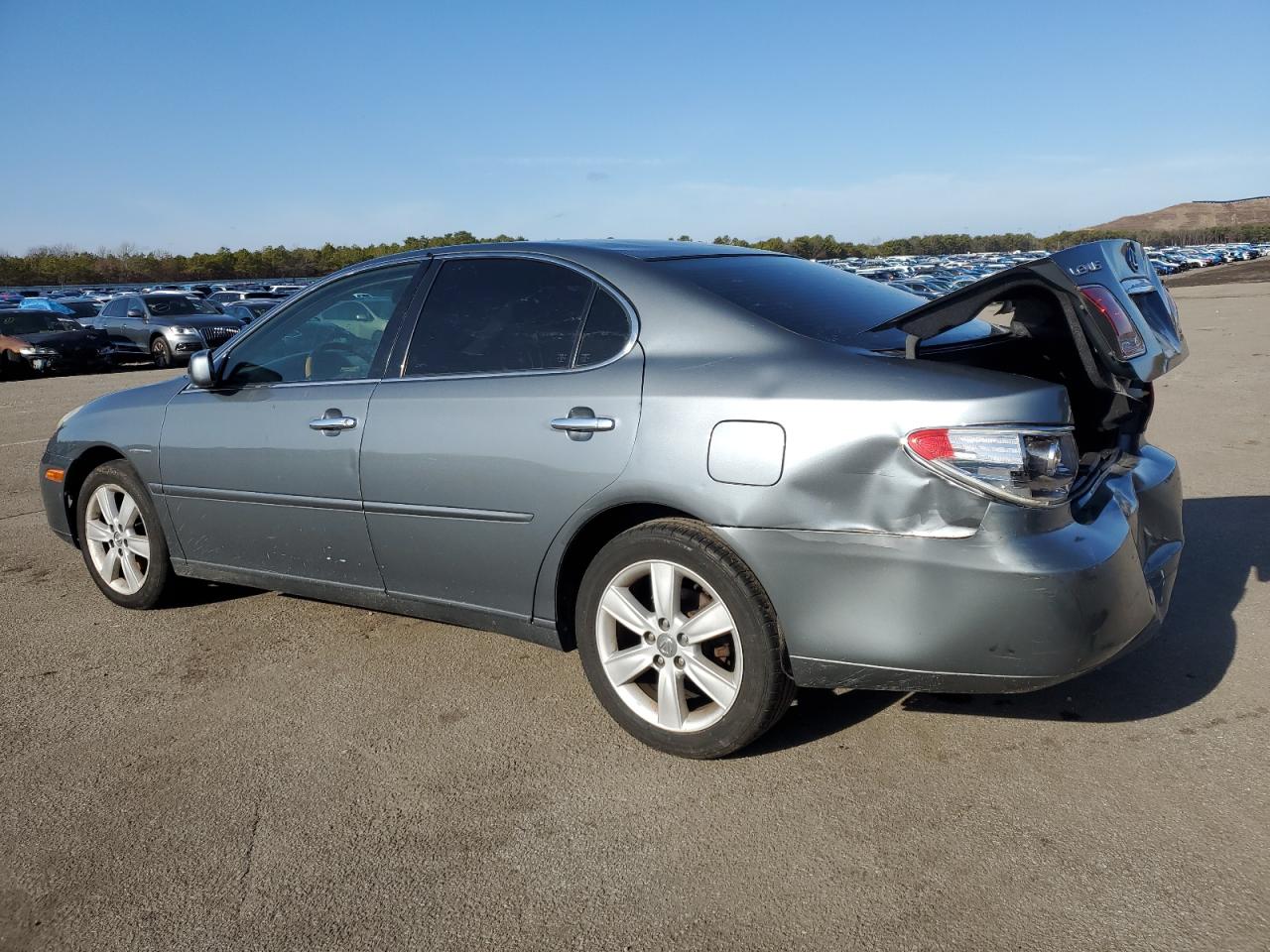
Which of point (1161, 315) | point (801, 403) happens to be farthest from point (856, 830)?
point (1161, 315)

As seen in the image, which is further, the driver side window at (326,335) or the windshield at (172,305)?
the windshield at (172,305)

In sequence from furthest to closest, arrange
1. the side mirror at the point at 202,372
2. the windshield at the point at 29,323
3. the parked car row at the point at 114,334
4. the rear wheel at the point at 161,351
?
the rear wheel at the point at 161,351 → the windshield at the point at 29,323 → the parked car row at the point at 114,334 → the side mirror at the point at 202,372

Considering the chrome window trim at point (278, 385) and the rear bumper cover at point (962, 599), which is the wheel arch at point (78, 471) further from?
the rear bumper cover at point (962, 599)

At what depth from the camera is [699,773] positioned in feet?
10.3

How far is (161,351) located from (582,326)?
20.9m

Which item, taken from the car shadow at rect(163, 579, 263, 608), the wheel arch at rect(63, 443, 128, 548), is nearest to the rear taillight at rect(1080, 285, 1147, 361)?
the car shadow at rect(163, 579, 263, 608)

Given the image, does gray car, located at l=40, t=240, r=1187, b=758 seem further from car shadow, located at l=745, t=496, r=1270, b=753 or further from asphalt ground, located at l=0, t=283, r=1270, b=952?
car shadow, located at l=745, t=496, r=1270, b=753

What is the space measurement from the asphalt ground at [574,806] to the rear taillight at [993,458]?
912mm

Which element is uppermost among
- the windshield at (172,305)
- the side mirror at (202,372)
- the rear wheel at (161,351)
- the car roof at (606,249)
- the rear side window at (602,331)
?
the car roof at (606,249)

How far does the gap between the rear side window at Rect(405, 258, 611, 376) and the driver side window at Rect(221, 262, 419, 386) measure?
0.26 m

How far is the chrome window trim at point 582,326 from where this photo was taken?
3344 mm

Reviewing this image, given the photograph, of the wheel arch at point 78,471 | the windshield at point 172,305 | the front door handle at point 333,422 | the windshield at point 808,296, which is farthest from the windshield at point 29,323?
the windshield at point 808,296

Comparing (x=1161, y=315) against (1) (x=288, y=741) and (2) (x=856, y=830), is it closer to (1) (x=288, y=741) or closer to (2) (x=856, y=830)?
(2) (x=856, y=830)

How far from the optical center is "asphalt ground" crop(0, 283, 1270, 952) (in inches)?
96.3
